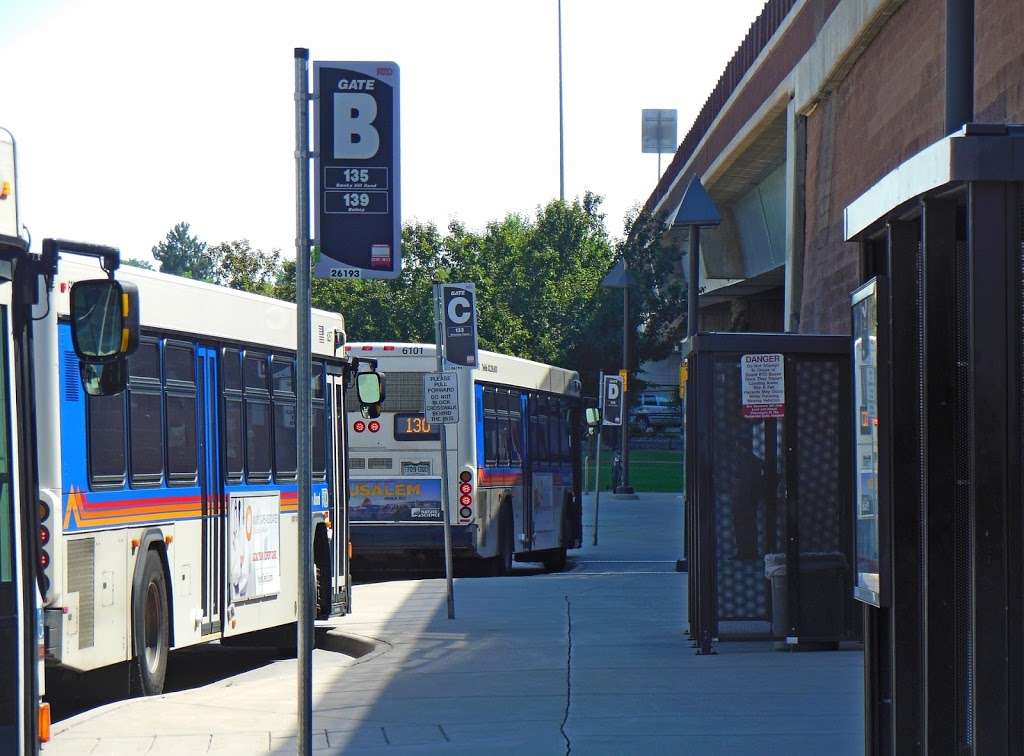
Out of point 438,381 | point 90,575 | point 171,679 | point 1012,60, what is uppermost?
point 1012,60

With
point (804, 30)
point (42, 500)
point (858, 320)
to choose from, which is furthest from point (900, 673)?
point (804, 30)

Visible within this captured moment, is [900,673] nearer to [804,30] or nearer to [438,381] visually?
[438,381]

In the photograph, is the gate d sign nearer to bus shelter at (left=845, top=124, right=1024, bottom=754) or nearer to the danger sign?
the danger sign

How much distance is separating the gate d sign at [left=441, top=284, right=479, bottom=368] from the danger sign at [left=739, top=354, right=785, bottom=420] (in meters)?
4.28

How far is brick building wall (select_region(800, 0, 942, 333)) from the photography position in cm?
1759

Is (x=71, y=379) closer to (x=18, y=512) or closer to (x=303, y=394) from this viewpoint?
(x=303, y=394)

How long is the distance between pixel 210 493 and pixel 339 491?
13.3 ft

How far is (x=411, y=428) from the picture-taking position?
22828 millimetres

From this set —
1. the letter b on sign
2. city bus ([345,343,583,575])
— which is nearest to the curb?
the letter b on sign

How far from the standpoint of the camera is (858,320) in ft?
21.4

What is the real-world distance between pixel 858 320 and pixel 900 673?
129 cm

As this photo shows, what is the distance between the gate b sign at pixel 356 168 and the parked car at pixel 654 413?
72.0 meters

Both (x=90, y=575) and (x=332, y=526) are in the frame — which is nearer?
(x=90, y=575)

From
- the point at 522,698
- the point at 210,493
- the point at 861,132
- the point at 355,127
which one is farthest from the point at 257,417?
the point at 861,132
